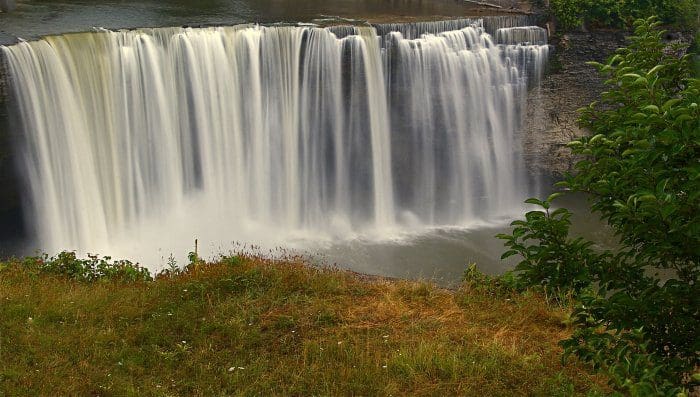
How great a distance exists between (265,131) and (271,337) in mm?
10667

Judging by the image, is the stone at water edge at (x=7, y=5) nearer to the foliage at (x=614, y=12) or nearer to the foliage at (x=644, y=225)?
the foliage at (x=614, y=12)

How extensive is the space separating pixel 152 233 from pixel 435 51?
9107mm

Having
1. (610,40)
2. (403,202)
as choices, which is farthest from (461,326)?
(610,40)

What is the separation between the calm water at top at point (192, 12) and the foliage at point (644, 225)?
14.2m

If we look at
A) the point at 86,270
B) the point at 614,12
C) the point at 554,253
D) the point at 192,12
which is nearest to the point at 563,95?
the point at 614,12

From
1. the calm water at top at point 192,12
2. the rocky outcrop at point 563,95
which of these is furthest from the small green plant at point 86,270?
the rocky outcrop at point 563,95

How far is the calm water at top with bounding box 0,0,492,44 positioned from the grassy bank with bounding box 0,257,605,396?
30.0 ft

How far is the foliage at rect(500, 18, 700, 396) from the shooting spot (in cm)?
466

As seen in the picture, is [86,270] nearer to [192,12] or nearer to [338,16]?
[192,12]

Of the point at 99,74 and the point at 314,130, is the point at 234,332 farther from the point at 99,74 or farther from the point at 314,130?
the point at 314,130

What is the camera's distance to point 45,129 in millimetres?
15664

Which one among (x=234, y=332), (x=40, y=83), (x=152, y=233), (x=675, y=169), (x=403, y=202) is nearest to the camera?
(x=675, y=169)

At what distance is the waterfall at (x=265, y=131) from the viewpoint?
16219 millimetres

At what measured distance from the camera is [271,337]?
29.7 feet
